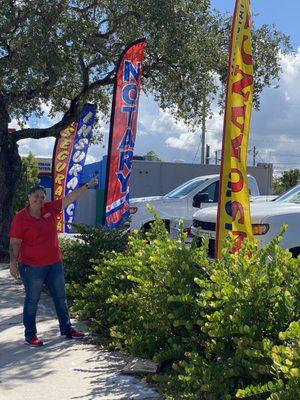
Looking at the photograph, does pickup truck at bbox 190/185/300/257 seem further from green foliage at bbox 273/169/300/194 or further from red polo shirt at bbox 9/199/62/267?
green foliage at bbox 273/169/300/194

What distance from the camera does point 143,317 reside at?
6.31 m

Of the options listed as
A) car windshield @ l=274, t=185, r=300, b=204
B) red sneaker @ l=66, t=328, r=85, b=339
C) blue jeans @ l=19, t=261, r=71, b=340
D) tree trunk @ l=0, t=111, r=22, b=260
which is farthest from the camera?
tree trunk @ l=0, t=111, r=22, b=260

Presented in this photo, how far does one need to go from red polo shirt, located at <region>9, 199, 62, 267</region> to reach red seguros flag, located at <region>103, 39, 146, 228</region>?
12.4ft

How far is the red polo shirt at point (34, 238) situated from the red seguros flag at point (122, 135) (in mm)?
3772

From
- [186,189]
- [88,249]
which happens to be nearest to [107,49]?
[186,189]

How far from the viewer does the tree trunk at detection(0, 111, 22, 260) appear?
14727mm

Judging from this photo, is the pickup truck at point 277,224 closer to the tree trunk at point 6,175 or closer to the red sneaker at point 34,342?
the red sneaker at point 34,342

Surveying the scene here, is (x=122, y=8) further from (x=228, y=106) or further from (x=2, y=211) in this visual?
(x=228, y=106)

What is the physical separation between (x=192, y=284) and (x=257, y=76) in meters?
11.2

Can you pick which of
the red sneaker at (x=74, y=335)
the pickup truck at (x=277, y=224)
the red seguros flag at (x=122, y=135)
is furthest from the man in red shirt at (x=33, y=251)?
the red seguros flag at (x=122, y=135)

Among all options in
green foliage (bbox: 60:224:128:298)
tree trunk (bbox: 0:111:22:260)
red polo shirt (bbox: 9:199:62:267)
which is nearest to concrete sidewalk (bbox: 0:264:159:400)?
red polo shirt (bbox: 9:199:62:267)

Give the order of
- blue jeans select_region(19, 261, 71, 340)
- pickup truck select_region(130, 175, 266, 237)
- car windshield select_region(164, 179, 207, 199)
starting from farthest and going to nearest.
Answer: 1. car windshield select_region(164, 179, 207, 199)
2. pickup truck select_region(130, 175, 266, 237)
3. blue jeans select_region(19, 261, 71, 340)

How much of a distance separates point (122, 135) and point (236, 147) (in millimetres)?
4280

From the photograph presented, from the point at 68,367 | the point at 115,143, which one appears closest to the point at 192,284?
the point at 68,367
